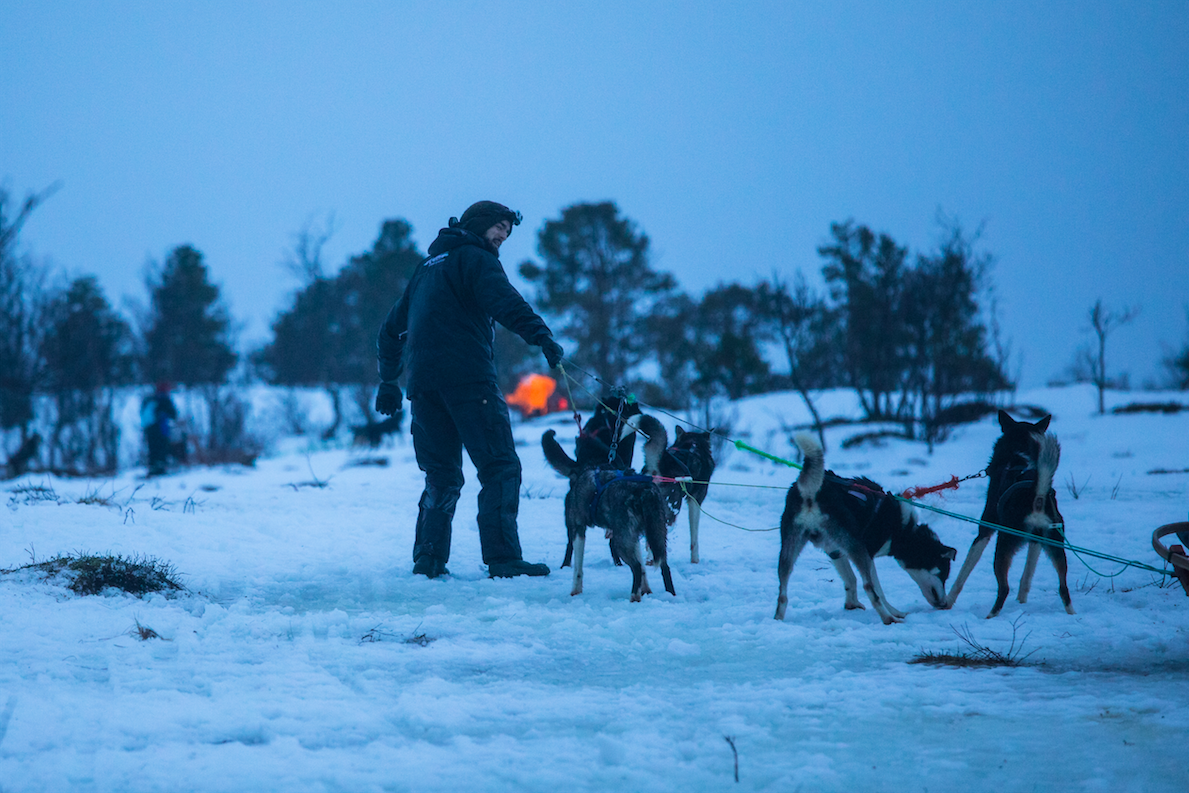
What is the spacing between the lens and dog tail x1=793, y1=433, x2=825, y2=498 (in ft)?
12.4

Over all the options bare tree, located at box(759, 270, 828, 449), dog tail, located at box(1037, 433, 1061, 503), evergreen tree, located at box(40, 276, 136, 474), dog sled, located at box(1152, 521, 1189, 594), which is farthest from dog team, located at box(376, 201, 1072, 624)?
evergreen tree, located at box(40, 276, 136, 474)

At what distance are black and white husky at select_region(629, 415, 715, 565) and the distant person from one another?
11021 millimetres

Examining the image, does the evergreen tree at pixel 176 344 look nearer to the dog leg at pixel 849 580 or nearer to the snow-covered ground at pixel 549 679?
the snow-covered ground at pixel 549 679

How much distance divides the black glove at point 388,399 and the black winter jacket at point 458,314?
0.41 m

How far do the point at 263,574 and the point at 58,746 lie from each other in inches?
106

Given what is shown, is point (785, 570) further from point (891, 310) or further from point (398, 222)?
point (398, 222)

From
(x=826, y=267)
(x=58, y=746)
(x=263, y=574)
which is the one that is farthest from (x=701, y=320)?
(x=58, y=746)

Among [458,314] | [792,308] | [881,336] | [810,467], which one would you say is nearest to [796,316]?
[792,308]

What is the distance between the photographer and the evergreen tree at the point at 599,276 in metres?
30.8

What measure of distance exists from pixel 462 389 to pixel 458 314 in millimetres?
457

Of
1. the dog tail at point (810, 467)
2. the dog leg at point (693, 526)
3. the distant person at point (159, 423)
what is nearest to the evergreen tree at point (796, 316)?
the dog leg at point (693, 526)

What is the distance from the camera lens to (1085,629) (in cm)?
344

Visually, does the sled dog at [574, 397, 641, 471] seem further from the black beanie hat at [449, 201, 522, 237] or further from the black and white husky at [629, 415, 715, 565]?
the black beanie hat at [449, 201, 522, 237]

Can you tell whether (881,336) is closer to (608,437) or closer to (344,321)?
(608,437)
